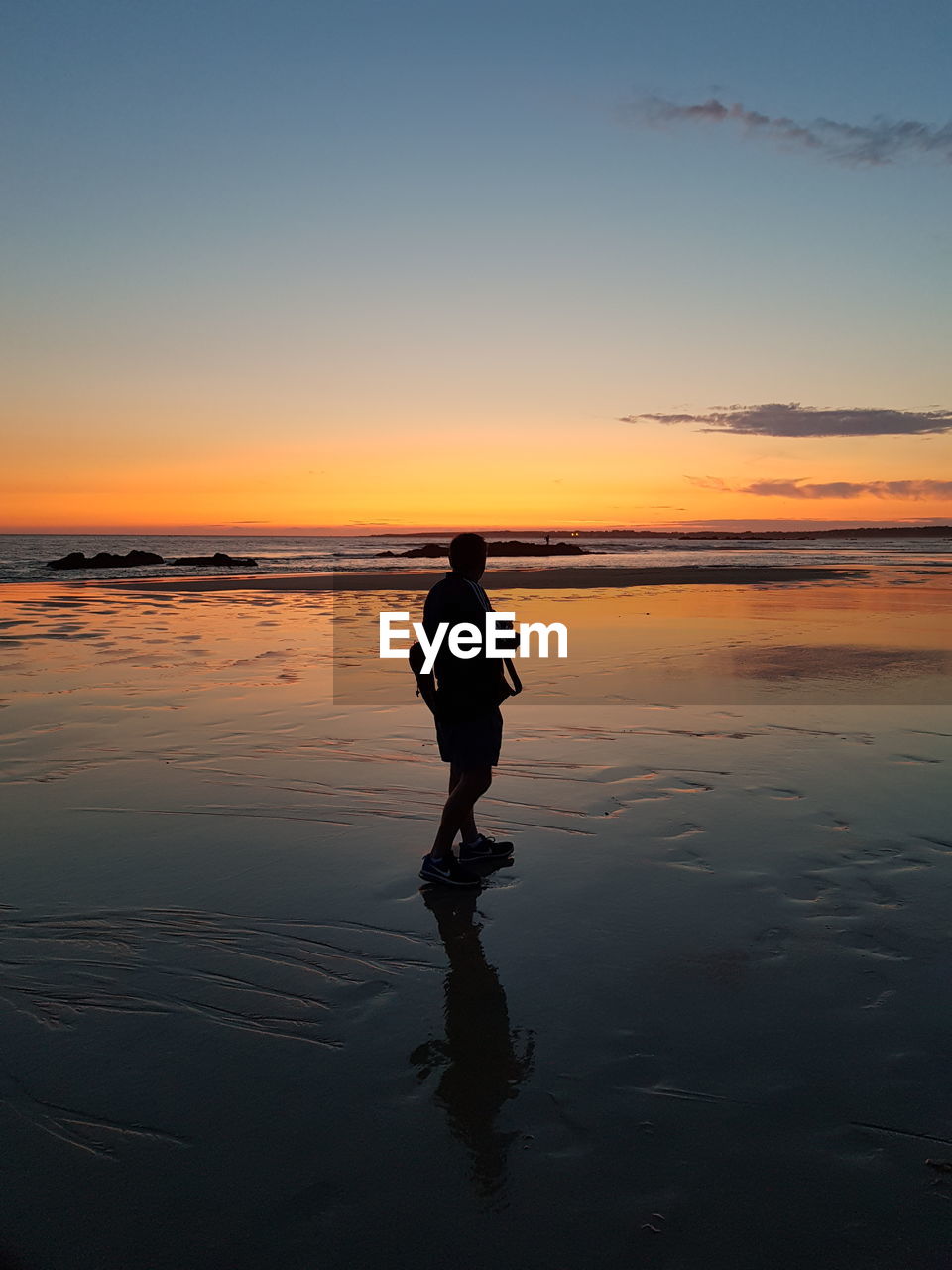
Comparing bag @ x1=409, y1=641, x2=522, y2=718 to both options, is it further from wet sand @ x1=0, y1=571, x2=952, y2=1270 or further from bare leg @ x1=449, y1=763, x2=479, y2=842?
wet sand @ x1=0, y1=571, x2=952, y2=1270

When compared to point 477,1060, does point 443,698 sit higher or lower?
higher

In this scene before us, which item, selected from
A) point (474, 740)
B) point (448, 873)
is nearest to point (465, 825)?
point (448, 873)

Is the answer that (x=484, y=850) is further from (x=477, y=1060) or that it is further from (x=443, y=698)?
(x=477, y=1060)

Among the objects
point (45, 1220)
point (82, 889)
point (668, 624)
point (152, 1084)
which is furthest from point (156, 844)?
point (668, 624)

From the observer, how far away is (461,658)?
5.32 meters

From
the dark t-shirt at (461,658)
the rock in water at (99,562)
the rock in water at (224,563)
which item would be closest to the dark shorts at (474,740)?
the dark t-shirt at (461,658)

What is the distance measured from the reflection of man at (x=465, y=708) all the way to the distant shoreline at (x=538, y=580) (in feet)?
82.1

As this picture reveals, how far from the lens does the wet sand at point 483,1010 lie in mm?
2625

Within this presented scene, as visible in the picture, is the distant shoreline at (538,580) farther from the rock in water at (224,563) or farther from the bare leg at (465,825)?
the bare leg at (465,825)

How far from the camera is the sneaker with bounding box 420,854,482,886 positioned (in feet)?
16.8

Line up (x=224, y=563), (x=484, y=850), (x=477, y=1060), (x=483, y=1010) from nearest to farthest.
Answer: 1. (x=477, y=1060)
2. (x=483, y=1010)
3. (x=484, y=850)
4. (x=224, y=563)

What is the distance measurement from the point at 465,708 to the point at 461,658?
1.09ft

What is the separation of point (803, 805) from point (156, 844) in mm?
4690

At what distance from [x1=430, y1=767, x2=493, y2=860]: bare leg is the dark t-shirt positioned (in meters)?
0.43
